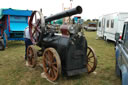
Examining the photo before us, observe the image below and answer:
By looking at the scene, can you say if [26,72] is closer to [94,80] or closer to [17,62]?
[17,62]

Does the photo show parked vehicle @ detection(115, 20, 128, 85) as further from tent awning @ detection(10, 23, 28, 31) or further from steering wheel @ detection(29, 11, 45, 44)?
tent awning @ detection(10, 23, 28, 31)

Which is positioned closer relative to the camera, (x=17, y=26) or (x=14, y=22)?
(x=17, y=26)

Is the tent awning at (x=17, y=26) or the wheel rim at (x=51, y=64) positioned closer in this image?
the wheel rim at (x=51, y=64)

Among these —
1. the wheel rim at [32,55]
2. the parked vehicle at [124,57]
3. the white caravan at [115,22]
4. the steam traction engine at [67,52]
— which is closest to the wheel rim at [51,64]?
the steam traction engine at [67,52]

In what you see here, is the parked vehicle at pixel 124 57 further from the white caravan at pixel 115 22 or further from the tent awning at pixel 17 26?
the tent awning at pixel 17 26

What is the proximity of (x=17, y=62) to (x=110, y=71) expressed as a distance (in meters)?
3.81

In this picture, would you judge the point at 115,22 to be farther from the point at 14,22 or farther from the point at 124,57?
the point at 124,57

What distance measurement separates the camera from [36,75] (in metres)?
4.75

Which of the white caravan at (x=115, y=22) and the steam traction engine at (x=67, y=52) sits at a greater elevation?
the white caravan at (x=115, y=22)

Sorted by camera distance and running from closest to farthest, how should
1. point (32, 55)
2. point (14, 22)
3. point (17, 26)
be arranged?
point (32, 55)
point (17, 26)
point (14, 22)

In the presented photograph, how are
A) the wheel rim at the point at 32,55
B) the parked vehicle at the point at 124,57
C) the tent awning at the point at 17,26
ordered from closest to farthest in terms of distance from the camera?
the parked vehicle at the point at 124,57 → the wheel rim at the point at 32,55 → the tent awning at the point at 17,26

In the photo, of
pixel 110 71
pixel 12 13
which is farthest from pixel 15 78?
pixel 12 13

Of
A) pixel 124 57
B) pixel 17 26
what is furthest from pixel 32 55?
pixel 17 26

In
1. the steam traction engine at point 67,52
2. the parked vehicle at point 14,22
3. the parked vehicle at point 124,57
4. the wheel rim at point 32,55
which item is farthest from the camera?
the parked vehicle at point 14,22
